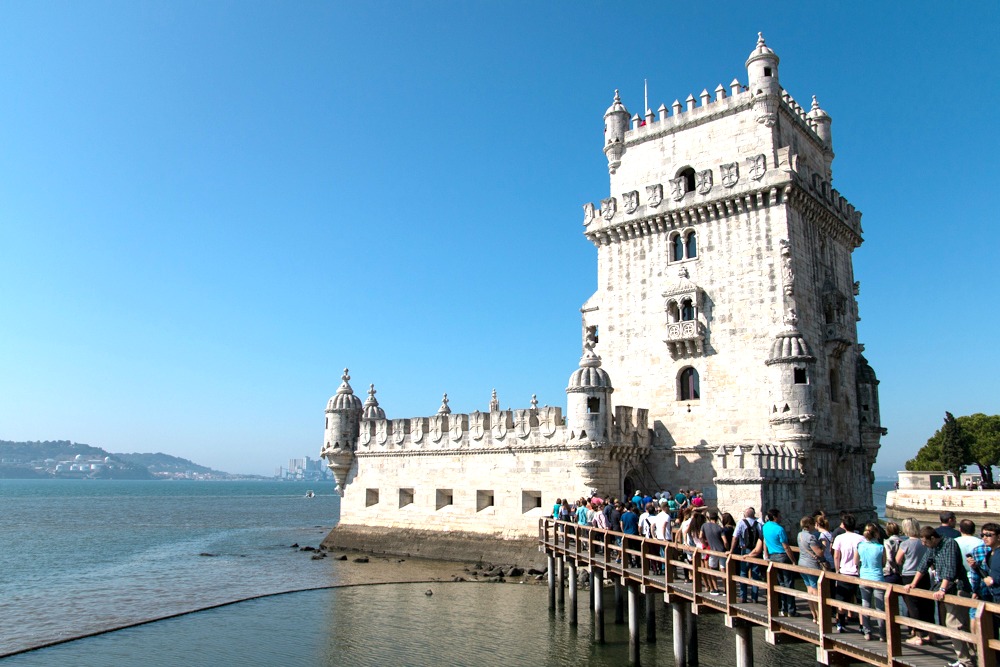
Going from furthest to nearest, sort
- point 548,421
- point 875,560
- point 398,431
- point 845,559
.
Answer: point 398,431 → point 548,421 → point 845,559 → point 875,560

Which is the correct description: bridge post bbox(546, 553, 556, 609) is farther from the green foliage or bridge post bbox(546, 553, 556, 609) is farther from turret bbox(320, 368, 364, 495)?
the green foliage

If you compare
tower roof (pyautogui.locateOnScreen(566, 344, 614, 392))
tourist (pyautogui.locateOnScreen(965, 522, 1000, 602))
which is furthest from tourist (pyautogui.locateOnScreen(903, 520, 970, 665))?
tower roof (pyautogui.locateOnScreen(566, 344, 614, 392))

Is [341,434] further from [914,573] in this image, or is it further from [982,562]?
[982,562]

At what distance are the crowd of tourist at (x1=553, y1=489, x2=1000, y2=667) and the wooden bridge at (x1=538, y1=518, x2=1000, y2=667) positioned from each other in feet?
0.64

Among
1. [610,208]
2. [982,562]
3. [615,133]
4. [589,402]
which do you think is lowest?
[982,562]

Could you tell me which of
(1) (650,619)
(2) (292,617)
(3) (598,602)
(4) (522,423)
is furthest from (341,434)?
(1) (650,619)

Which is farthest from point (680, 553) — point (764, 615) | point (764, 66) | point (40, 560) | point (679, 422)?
point (40, 560)

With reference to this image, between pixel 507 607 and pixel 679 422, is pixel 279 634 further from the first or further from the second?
pixel 679 422

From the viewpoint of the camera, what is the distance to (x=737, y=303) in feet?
96.6

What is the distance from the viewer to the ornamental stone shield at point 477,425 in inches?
1277

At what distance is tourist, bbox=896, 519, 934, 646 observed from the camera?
1019cm

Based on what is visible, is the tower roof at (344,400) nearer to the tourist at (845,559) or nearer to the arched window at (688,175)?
the arched window at (688,175)

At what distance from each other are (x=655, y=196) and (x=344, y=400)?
1844 cm

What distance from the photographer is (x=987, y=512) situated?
164ft
